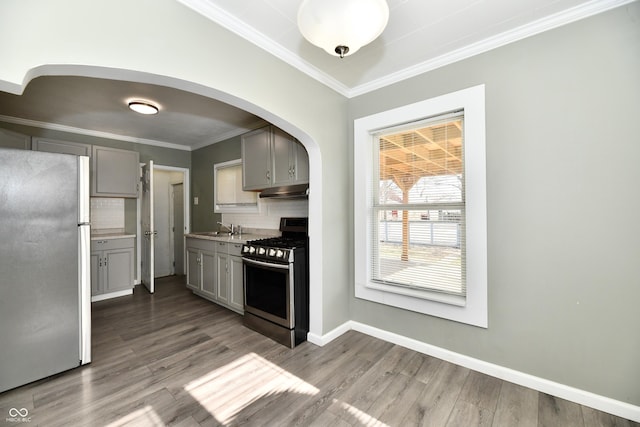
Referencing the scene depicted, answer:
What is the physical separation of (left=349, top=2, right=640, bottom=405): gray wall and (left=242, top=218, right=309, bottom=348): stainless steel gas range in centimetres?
147

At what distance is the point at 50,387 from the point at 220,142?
3810mm

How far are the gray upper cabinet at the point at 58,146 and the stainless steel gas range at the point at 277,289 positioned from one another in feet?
10.2

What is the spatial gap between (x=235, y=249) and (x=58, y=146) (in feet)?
9.93

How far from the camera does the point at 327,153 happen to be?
108 inches

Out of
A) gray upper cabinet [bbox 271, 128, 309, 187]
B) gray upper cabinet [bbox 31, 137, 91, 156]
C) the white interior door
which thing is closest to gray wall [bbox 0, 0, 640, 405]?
gray upper cabinet [bbox 271, 128, 309, 187]

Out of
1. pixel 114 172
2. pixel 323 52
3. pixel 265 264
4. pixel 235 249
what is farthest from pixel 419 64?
pixel 114 172

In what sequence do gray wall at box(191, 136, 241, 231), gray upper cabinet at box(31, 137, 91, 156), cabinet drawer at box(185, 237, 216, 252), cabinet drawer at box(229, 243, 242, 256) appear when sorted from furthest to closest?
gray wall at box(191, 136, 241, 231) < cabinet drawer at box(185, 237, 216, 252) < gray upper cabinet at box(31, 137, 91, 156) < cabinet drawer at box(229, 243, 242, 256)

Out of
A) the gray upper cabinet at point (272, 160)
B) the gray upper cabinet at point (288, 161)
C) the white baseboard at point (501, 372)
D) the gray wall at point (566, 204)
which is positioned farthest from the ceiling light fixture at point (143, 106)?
the gray wall at point (566, 204)

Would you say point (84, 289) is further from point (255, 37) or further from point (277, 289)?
point (255, 37)

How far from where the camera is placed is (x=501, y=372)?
2070 mm

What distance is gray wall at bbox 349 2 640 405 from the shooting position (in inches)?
66.1

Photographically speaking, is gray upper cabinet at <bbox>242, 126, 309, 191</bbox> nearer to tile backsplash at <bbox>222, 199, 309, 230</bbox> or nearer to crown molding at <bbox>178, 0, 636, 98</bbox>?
tile backsplash at <bbox>222, 199, 309, 230</bbox>

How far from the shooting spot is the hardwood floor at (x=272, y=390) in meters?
1.69

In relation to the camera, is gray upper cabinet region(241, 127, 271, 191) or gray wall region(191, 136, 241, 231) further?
gray wall region(191, 136, 241, 231)
